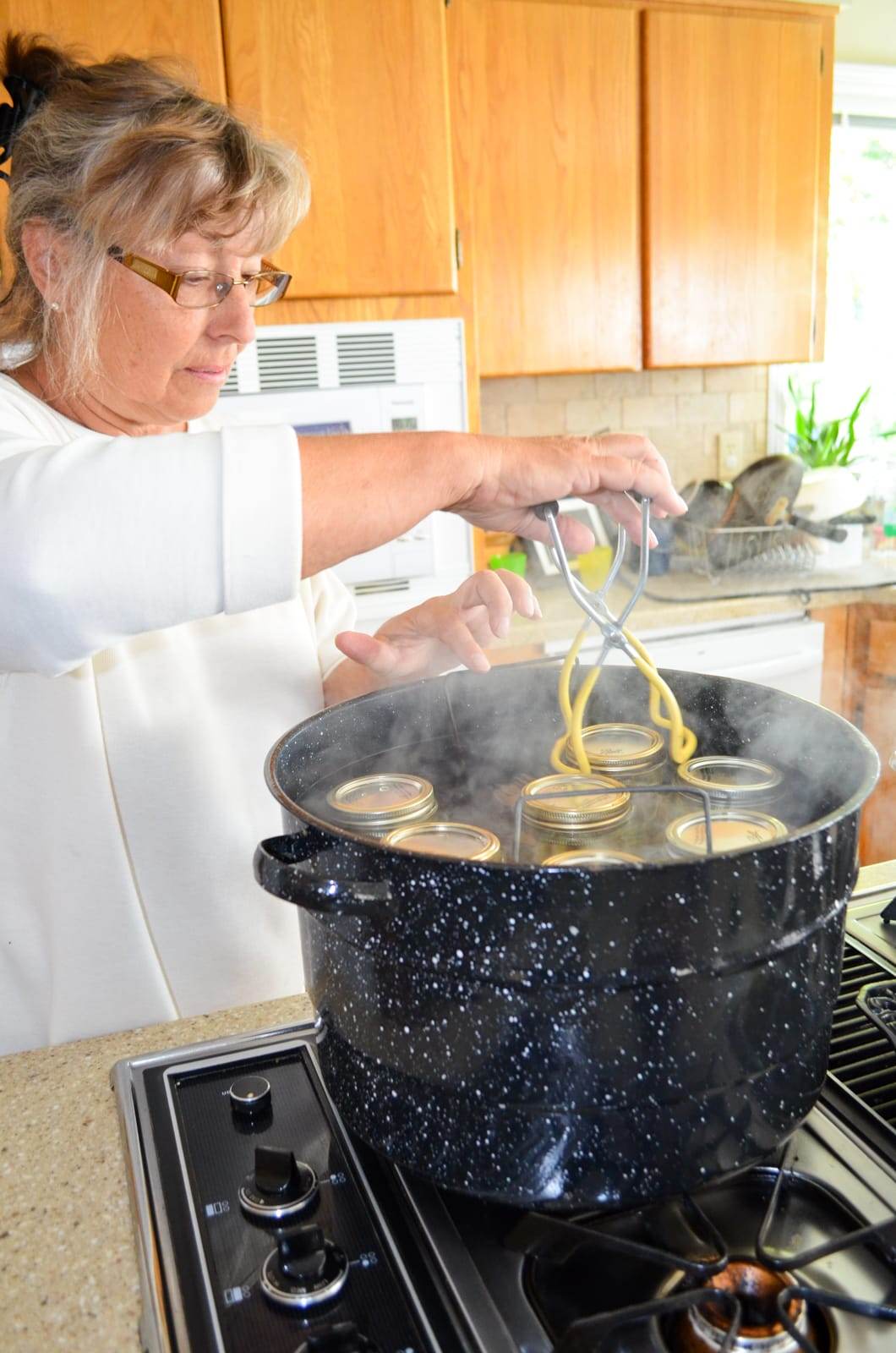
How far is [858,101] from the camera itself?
342 cm

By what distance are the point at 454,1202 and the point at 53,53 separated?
1.13m

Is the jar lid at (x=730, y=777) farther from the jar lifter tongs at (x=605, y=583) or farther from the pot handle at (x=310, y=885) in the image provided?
the pot handle at (x=310, y=885)

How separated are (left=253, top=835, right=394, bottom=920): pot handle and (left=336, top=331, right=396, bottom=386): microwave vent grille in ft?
6.42

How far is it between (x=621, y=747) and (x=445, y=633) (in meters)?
0.30

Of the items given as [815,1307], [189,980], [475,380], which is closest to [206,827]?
[189,980]

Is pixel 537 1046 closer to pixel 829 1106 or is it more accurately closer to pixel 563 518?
pixel 829 1106

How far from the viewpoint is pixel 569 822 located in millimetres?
722

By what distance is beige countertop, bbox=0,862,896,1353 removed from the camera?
0.56 meters

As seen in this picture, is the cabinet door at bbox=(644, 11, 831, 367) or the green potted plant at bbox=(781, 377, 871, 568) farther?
the green potted plant at bbox=(781, 377, 871, 568)

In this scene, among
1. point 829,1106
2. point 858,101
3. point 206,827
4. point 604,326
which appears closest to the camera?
point 829,1106

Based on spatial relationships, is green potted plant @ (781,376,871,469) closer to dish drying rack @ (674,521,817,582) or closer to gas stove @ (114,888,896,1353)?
dish drying rack @ (674,521,817,582)

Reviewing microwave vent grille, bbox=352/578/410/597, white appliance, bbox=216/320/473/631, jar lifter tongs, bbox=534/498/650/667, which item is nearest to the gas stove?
jar lifter tongs, bbox=534/498/650/667

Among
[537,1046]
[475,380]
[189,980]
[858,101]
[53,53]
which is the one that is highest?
[858,101]

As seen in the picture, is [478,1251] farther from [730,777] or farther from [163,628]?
[163,628]
